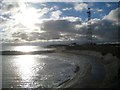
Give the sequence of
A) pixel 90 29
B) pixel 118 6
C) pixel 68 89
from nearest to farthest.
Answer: pixel 68 89 < pixel 118 6 < pixel 90 29

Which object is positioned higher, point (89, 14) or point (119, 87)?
point (89, 14)

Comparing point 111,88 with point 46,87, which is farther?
point 46,87

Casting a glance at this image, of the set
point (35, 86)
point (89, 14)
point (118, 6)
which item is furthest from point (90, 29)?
point (35, 86)

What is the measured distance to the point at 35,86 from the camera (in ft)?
81.9

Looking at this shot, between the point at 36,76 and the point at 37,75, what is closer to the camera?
the point at 36,76

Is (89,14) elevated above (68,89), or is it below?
above

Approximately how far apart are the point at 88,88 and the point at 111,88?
2124mm

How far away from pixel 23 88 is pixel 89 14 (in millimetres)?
85248

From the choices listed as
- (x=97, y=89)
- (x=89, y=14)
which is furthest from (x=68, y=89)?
(x=89, y=14)

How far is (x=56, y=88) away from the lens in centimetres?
2358

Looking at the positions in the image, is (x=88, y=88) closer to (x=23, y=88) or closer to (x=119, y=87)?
(x=119, y=87)

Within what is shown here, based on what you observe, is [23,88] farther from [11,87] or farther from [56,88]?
[56,88]

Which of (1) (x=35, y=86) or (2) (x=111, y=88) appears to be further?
(1) (x=35, y=86)

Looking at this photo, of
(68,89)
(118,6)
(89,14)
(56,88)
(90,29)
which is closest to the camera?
(68,89)
